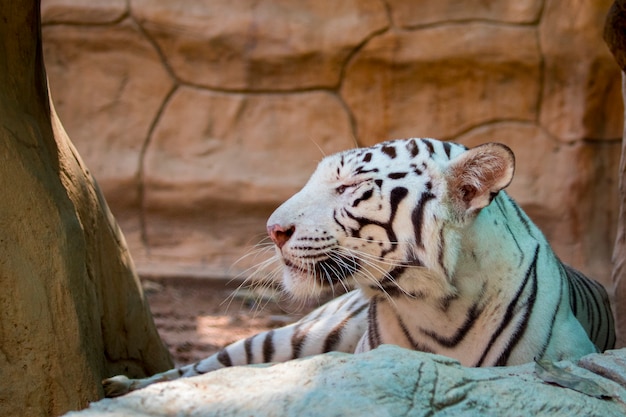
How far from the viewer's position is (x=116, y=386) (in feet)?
7.12

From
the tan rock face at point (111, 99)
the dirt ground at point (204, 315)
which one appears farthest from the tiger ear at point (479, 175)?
the tan rock face at point (111, 99)

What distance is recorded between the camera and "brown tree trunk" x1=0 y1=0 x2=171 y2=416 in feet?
6.36

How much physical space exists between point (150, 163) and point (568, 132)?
2770mm

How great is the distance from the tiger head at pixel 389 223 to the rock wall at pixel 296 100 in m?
2.99

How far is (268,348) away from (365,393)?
1533mm

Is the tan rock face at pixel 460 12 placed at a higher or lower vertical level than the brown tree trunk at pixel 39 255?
higher

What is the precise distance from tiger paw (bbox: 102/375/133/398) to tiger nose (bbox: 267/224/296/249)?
577mm

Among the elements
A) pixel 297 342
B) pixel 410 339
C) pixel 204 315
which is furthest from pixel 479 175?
pixel 204 315

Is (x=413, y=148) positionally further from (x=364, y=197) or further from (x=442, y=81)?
(x=442, y=81)

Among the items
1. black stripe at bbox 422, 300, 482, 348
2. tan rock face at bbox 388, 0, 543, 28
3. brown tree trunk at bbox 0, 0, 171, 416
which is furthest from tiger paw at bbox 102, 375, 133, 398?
tan rock face at bbox 388, 0, 543, 28

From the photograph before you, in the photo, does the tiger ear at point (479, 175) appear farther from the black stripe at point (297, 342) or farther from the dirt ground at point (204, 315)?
the dirt ground at point (204, 315)

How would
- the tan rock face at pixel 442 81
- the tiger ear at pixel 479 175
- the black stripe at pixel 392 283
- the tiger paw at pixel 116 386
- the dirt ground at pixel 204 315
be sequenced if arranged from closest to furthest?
the tiger paw at pixel 116 386 → the tiger ear at pixel 479 175 → the black stripe at pixel 392 283 → the dirt ground at pixel 204 315 → the tan rock face at pixel 442 81

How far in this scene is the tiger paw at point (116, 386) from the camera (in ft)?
7.06

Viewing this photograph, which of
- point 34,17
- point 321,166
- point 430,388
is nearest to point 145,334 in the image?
point 321,166
